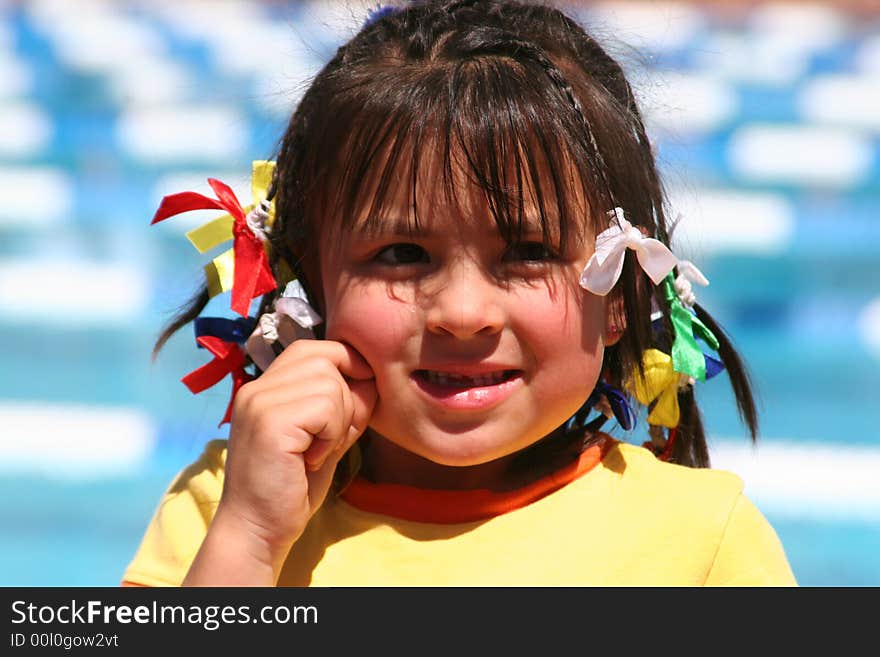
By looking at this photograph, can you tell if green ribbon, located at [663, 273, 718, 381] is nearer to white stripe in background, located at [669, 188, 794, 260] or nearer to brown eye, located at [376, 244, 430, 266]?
brown eye, located at [376, 244, 430, 266]

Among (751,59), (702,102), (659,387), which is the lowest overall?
(659,387)

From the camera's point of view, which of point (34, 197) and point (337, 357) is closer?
point (337, 357)

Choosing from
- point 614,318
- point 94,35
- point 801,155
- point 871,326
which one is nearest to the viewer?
point 614,318

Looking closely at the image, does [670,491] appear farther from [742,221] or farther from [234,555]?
[742,221]

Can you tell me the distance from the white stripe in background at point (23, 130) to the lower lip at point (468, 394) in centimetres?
500

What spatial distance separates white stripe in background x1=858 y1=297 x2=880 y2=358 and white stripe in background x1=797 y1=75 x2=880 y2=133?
5.08ft

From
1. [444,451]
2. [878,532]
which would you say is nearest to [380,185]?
[444,451]

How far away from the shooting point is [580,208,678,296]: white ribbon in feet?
5.53

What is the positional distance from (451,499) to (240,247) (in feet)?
1.80

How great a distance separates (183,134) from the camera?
251 inches

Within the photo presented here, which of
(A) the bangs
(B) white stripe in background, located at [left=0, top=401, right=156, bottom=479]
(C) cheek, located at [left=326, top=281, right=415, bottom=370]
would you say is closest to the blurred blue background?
(B) white stripe in background, located at [left=0, top=401, right=156, bottom=479]

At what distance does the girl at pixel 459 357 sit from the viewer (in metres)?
1.65

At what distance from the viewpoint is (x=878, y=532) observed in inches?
143

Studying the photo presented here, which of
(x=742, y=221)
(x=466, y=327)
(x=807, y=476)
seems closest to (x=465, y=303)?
(x=466, y=327)
